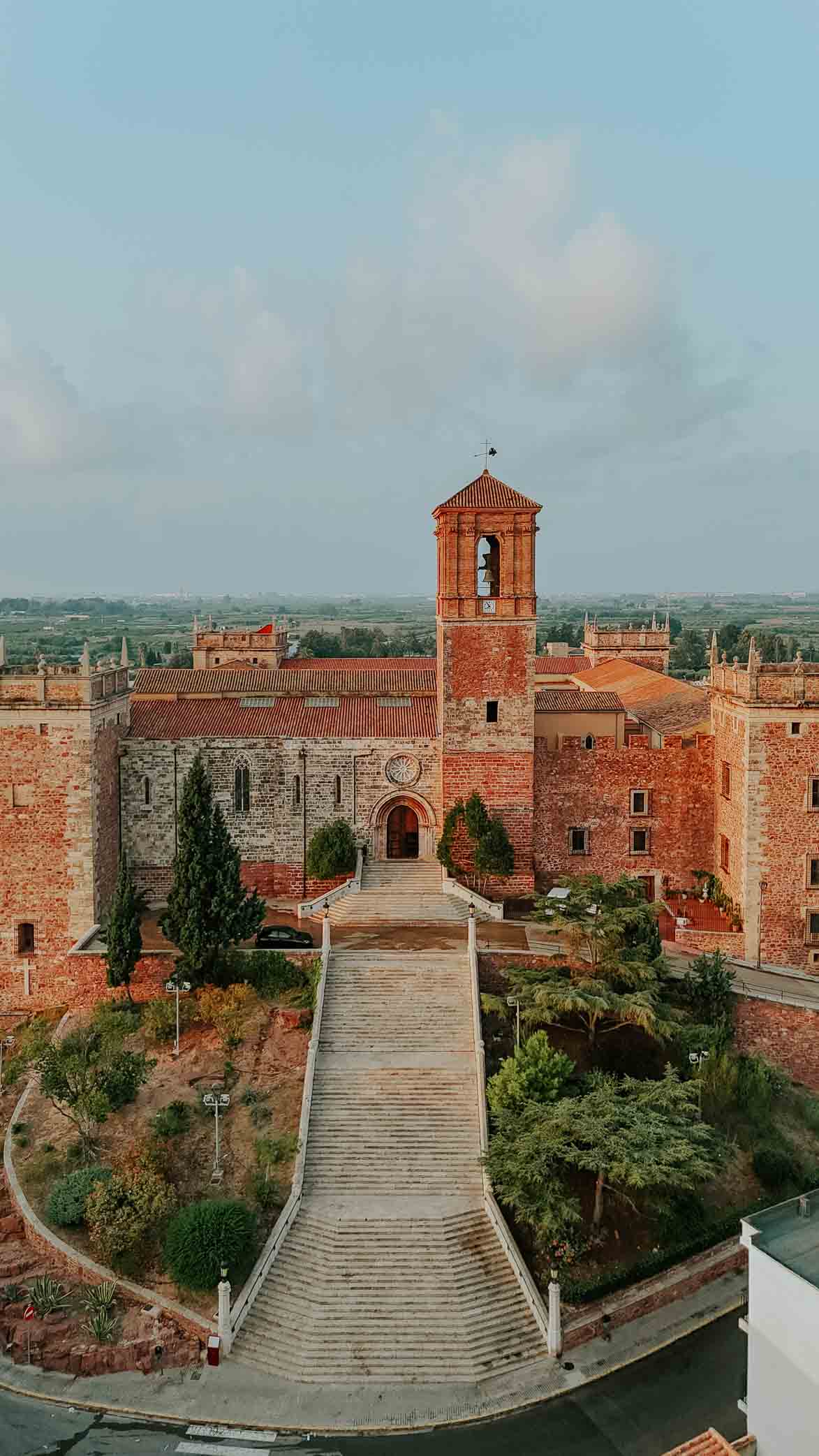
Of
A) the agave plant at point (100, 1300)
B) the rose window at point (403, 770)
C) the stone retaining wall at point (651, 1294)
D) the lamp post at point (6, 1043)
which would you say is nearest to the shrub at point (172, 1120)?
the agave plant at point (100, 1300)

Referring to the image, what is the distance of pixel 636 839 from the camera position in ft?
135

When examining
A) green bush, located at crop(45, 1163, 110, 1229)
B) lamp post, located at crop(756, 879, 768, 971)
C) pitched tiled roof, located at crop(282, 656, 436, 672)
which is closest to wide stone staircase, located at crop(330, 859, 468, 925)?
lamp post, located at crop(756, 879, 768, 971)

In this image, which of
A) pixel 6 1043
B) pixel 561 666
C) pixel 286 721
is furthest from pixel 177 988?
pixel 561 666

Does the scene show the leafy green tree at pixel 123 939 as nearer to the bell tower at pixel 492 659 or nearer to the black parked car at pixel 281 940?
the black parked car at pixel 281 940

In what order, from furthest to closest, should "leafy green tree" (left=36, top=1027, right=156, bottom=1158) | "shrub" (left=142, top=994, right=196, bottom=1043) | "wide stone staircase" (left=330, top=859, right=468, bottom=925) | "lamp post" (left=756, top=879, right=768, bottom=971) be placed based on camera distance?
"wide stone staircase" (left=330, top=859, right=468, bottom=925), "lamp post" (left=756, top=879, right=768, bottom=971), "shrub" (left=142, top=994, right=196, bottom=1043), "leafy green tree" (left=36, top=1027, right=156, bottom=1158)

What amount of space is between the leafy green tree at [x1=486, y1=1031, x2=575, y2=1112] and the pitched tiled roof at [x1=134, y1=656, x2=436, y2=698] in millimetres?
25985

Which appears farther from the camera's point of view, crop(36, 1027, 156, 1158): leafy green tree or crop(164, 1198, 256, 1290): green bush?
crop(36, 1027, 156, 1158): leafy green tree

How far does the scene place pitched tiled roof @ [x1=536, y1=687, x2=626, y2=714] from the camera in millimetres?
42906

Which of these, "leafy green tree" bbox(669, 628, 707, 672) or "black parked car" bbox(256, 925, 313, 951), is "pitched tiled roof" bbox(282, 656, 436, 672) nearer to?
"black parked car" bbox(256, 925, 313, 951)

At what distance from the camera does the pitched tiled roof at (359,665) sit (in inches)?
2271

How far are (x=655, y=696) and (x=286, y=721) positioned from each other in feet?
55.1

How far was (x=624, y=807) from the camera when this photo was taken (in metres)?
40.9

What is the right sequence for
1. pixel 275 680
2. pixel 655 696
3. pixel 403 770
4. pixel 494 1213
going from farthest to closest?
pixel 275 680
pixel 655 696
pixel 403 770
pixel 494 1213

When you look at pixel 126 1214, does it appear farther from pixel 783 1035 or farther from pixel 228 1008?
pixel 783 1035
